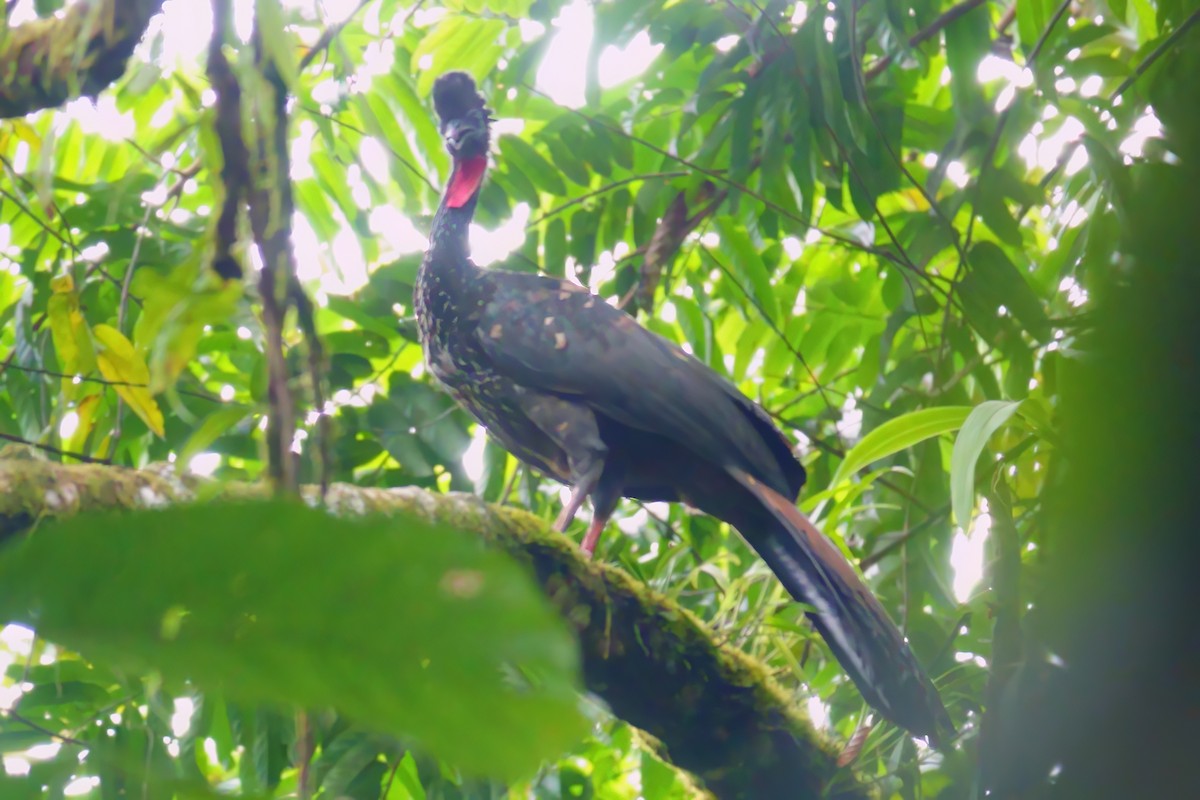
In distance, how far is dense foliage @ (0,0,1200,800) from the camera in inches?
87.3

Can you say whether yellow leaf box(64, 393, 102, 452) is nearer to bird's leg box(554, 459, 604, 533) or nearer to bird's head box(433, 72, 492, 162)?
bird's leg box(554, 459, 604, 533)

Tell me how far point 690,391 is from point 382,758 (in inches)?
43.9

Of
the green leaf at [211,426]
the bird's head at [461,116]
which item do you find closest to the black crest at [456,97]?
the bird's head at [461,116]

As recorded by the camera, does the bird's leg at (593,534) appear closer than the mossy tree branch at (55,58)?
No

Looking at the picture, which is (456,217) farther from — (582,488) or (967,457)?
(967,457)

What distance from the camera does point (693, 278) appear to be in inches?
138

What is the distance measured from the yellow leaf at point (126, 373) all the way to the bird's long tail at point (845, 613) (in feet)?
4.41

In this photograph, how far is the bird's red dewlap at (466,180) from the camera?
10.8ft

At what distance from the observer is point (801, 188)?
285 cm

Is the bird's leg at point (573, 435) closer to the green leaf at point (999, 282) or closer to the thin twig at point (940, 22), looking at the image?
the green leaf at point (999, 282)

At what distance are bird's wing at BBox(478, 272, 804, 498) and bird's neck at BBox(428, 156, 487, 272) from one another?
195 millimetres

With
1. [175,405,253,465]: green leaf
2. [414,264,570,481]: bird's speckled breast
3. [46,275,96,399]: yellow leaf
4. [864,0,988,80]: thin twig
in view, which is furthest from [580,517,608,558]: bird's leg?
[175,405,253,465]: green leaf

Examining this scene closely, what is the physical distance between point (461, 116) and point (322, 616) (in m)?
3.10

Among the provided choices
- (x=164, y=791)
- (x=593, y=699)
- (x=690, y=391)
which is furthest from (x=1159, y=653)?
(x=690, y=391)
